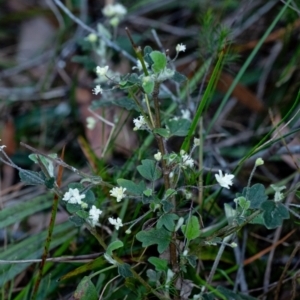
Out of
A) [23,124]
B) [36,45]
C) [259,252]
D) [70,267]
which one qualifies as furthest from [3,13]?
[259,252]

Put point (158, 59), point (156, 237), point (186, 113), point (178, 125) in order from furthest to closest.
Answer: point (186, 113) < point (178, 125) < point (156, 237) < point (158, 59)

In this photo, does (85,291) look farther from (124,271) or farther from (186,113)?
(186,113)

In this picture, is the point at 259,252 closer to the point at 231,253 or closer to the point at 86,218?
the point at 231,253

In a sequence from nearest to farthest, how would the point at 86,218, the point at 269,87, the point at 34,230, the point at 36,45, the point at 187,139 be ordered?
the point at 86,218 → the point at 187,139 → the point at 34,230 → the point at 269,87 → the point at 36,45

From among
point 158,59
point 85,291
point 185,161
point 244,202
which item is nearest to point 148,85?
point 158,59

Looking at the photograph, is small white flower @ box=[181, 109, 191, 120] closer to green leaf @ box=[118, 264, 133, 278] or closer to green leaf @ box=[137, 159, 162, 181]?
green leaf @ box=[137, 159, 162, 181]

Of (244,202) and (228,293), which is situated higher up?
(244,202)

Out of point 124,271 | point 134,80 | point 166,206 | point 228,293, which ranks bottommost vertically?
point 228,293
